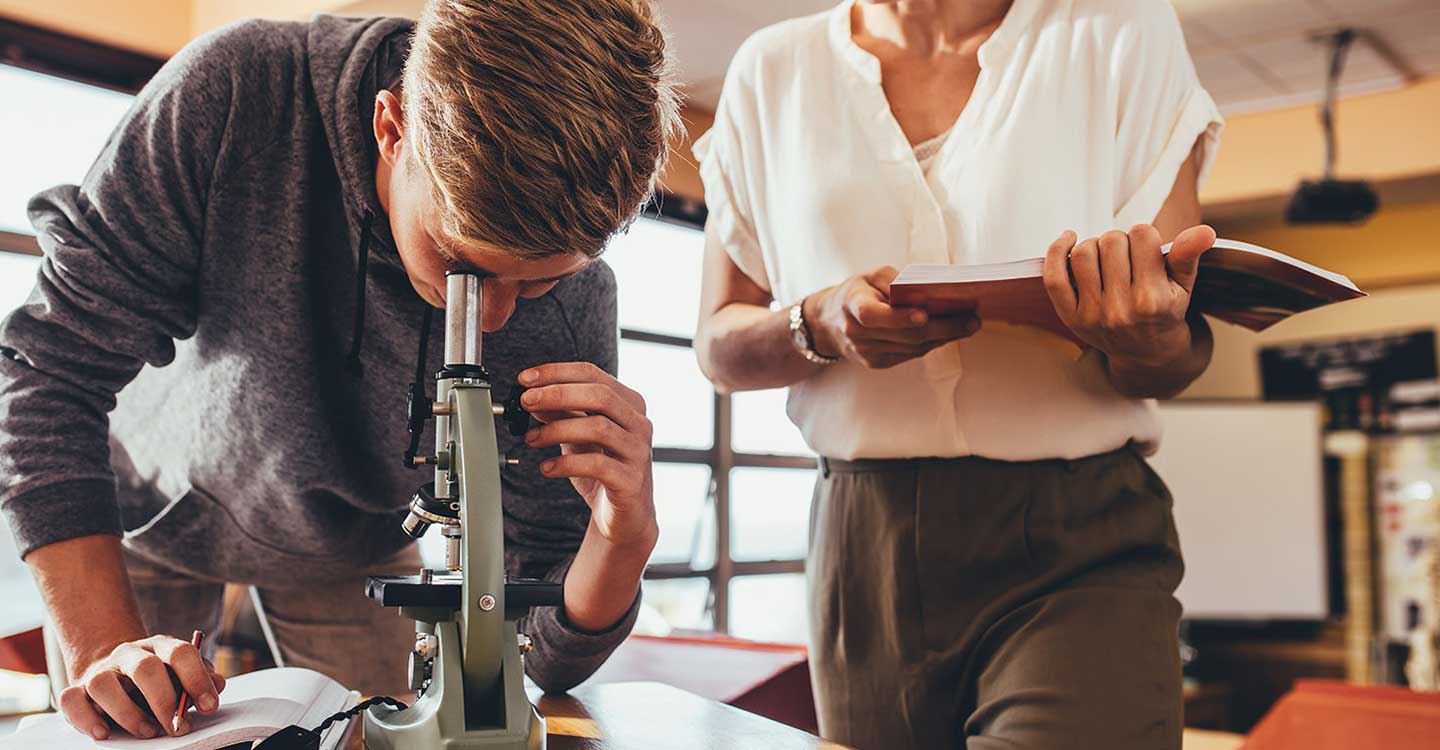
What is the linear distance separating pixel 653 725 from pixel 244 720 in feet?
1.05

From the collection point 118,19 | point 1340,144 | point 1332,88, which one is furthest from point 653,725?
point 1340,144

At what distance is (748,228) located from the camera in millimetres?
1348

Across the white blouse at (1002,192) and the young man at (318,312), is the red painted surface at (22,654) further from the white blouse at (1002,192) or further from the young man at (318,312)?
the white blouse at (1002,192)

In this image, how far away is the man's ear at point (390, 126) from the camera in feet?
3.34

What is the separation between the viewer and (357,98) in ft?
3.82

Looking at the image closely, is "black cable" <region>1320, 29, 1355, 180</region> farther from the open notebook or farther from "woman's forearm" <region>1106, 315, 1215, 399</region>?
the open notebook

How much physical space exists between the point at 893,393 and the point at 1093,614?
30 cm

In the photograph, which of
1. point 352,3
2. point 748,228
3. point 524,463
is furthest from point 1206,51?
point 524,463

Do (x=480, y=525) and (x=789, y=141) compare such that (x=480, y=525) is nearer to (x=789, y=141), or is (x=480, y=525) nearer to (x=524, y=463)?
(x=524, y=463)

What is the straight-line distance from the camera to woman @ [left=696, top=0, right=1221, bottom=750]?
1047 millimetres

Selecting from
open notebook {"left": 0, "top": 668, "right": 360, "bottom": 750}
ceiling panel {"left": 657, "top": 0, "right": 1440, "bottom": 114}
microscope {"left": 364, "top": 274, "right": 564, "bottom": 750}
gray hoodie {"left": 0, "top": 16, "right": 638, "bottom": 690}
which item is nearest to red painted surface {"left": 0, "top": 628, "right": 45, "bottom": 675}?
gray hoodie {"left": 0, "top": 16, "right": 638, "bottom": 690}

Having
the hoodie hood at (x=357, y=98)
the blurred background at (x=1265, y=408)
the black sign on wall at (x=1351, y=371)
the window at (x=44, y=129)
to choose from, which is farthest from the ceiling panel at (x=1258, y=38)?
the hoodie hood at (x=357, y=98)

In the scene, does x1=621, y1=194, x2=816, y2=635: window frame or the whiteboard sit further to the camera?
the whiteboard

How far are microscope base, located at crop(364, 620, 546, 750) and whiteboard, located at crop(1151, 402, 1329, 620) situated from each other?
620 centimetres
